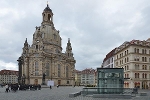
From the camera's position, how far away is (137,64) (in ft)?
229

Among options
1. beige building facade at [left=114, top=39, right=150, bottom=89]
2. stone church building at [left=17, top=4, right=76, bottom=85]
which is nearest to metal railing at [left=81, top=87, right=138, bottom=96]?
beige building facade at [left=114, top=39, right=150, bottom=89]

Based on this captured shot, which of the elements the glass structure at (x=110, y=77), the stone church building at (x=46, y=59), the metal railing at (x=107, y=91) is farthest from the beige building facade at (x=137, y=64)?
the stone church building at (x=46, y=59)

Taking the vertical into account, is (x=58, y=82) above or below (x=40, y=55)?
below

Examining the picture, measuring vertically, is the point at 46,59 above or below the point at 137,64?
above

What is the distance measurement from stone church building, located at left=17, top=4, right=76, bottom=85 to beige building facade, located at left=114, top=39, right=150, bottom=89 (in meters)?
52.0

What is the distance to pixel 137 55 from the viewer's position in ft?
230

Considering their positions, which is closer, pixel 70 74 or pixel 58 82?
pixel 58 82

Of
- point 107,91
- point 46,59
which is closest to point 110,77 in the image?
point 107,91

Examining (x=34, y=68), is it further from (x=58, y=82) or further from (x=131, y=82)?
(x=131, y=82)

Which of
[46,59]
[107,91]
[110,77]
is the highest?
[46,59]

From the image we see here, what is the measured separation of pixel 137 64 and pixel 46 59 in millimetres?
58217

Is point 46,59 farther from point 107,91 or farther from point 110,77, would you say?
point 107,91

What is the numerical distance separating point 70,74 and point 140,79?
65.6 metres

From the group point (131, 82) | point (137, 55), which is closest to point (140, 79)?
point (131, 82)
